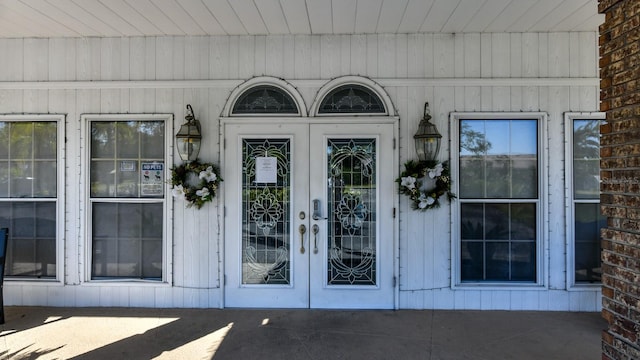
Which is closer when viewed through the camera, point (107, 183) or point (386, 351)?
point (386, 351)

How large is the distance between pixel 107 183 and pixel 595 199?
510cm

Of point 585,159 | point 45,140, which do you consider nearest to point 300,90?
point 45,140

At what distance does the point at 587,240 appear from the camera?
375 centimetres

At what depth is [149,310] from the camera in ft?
12.2

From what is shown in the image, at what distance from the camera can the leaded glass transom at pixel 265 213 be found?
3766 millimetres

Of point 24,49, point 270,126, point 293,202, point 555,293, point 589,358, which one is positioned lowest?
point 589,358

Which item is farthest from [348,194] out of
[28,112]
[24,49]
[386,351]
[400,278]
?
[24,49]

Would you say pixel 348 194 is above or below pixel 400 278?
above

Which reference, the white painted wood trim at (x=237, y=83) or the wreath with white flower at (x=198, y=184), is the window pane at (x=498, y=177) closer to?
the white painted wood trim at (x=237, y=83)

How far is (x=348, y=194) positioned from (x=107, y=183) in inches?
101

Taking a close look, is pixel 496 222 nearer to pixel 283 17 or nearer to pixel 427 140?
pixel 427 140

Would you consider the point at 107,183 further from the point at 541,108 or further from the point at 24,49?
the point at 541,108

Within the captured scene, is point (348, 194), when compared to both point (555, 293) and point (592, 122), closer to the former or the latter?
point (555, 293)

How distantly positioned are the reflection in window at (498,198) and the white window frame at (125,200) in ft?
9.97
